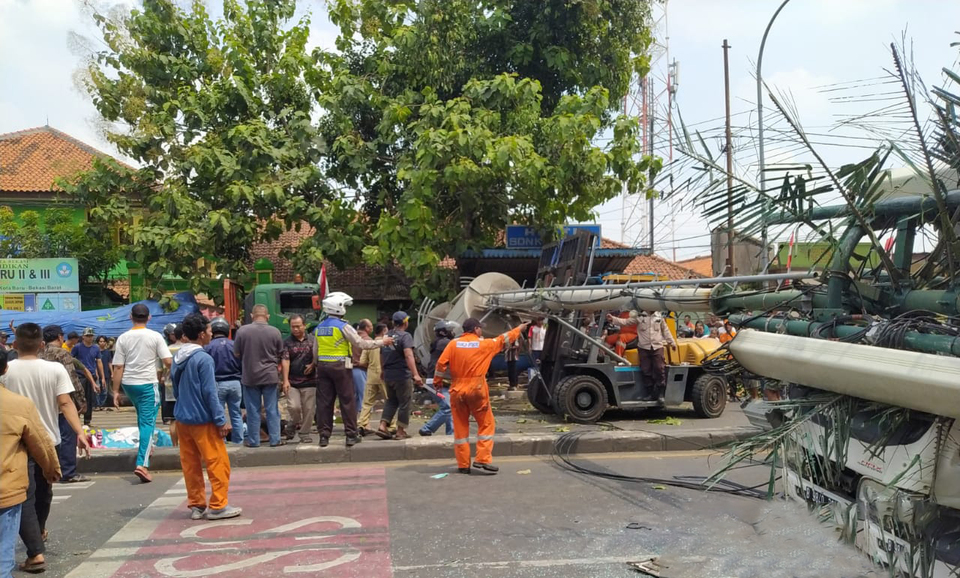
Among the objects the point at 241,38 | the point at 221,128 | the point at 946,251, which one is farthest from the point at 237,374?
the point at 241,38

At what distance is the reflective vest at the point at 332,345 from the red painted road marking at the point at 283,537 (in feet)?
4.70

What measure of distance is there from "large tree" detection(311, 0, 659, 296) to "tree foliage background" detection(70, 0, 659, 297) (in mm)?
43

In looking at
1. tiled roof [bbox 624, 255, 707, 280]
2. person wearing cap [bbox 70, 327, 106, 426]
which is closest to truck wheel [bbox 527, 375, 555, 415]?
person wearing cap [bbox 70, 327, 106, 426]

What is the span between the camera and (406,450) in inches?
351

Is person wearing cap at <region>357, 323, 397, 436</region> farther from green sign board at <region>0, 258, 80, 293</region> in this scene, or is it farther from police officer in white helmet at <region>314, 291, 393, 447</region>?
green sign board at <region>0, 258, 80, 293</region>

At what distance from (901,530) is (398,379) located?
648 cm

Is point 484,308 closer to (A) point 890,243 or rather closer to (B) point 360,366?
(B) point 360,366

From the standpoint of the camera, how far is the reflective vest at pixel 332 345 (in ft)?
28.2

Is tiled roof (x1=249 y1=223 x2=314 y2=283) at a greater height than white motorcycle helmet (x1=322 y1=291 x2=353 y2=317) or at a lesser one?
greater

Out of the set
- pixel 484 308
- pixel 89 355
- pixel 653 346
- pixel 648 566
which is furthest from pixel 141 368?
pixel 89 355

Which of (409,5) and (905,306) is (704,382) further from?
(409,5)

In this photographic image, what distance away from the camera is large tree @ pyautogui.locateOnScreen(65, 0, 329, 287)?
1727cm

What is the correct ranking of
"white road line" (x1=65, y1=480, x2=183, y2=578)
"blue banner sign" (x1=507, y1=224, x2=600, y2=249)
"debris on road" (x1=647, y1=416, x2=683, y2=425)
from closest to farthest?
"white road line" (x1=65, y1=480, x2=183, y2=578) → "debris on road" (x1=647, y1=416, x2=683, y2=425) → "blue banner sign" (x1=507, y1=224, x2=600, y2=249)

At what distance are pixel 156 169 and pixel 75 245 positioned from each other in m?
4.42
